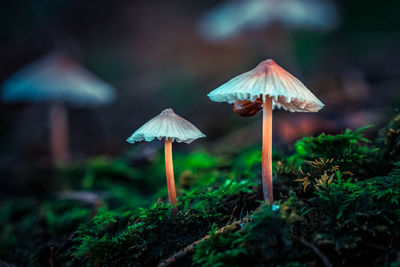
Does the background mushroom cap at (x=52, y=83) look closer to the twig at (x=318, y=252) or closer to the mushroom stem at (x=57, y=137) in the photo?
the mushroom stem at (x=57, y=137)

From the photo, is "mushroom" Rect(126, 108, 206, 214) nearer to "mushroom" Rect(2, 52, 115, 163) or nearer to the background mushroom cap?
"mushroom" Rect(2, 52, 115, 163)

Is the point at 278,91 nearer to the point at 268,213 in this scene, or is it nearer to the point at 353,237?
the point at 268,213

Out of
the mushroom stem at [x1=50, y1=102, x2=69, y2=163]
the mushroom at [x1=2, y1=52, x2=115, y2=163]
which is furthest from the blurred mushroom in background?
the mushroom stem at [x1=50, y1=102, x2=69, y2=163]

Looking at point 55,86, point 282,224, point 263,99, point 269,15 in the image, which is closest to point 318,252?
point 282,224

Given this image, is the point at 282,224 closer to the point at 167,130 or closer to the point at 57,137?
the point at 167,130

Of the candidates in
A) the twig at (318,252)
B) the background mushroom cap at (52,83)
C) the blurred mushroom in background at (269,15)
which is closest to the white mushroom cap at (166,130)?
the twig at (318,252)

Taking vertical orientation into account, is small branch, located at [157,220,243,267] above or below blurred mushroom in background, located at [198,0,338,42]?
below
